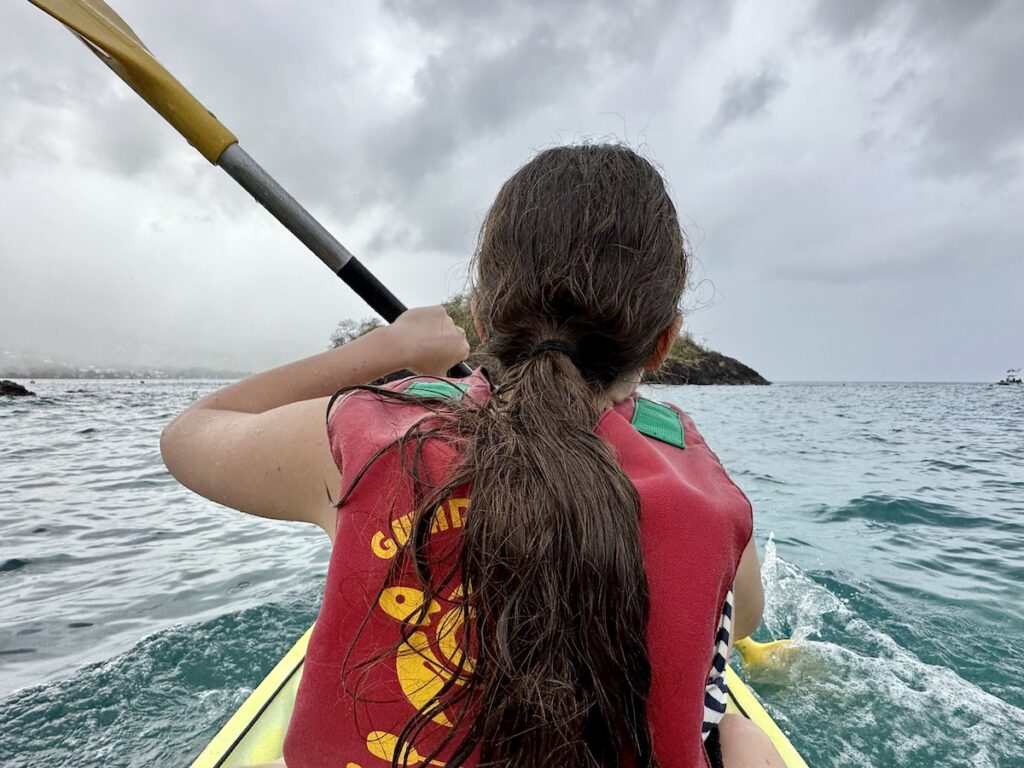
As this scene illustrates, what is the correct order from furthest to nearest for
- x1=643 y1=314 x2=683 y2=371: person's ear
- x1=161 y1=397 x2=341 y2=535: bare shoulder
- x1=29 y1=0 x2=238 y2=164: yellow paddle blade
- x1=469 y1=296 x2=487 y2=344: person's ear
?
x1=29 y1=0 x2=238 y2=164: yellow paddle blade, x1=469 y1=296 x2=487 y2=344: person's ear, x1=643 y1=314 x2=683 y2=371: person's ear, x1=161 y1=397 x2=341 y2=535: bare shoulder

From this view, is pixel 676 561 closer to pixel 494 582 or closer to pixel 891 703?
pixel 494 582

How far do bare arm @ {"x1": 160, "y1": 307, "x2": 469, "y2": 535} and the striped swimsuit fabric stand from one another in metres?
0.82

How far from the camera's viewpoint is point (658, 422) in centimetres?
121

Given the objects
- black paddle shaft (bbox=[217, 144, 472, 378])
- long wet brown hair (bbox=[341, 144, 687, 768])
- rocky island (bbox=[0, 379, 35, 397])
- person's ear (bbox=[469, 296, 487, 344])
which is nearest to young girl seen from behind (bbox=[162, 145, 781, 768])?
long wet brown hair (bbox=[341, 144, 687, 768])

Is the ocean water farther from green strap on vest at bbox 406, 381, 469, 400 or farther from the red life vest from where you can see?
green strap on vest at bbox 406, 381, 469, 400

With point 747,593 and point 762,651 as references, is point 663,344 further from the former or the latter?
point 762,651

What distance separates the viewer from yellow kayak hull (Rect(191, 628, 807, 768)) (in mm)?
2143

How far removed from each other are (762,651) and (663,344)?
300 cm

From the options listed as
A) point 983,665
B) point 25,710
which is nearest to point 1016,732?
point 983,665

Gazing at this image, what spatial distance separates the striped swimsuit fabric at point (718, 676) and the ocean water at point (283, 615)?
6.61 feet

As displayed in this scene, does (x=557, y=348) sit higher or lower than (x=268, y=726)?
higher

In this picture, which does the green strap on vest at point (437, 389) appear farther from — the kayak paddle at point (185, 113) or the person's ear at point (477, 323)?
the kayak paddle at point (185, 113)

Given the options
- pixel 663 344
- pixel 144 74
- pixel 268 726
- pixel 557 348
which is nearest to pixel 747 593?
pixel 663 344

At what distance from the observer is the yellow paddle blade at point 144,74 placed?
74.9 inches
